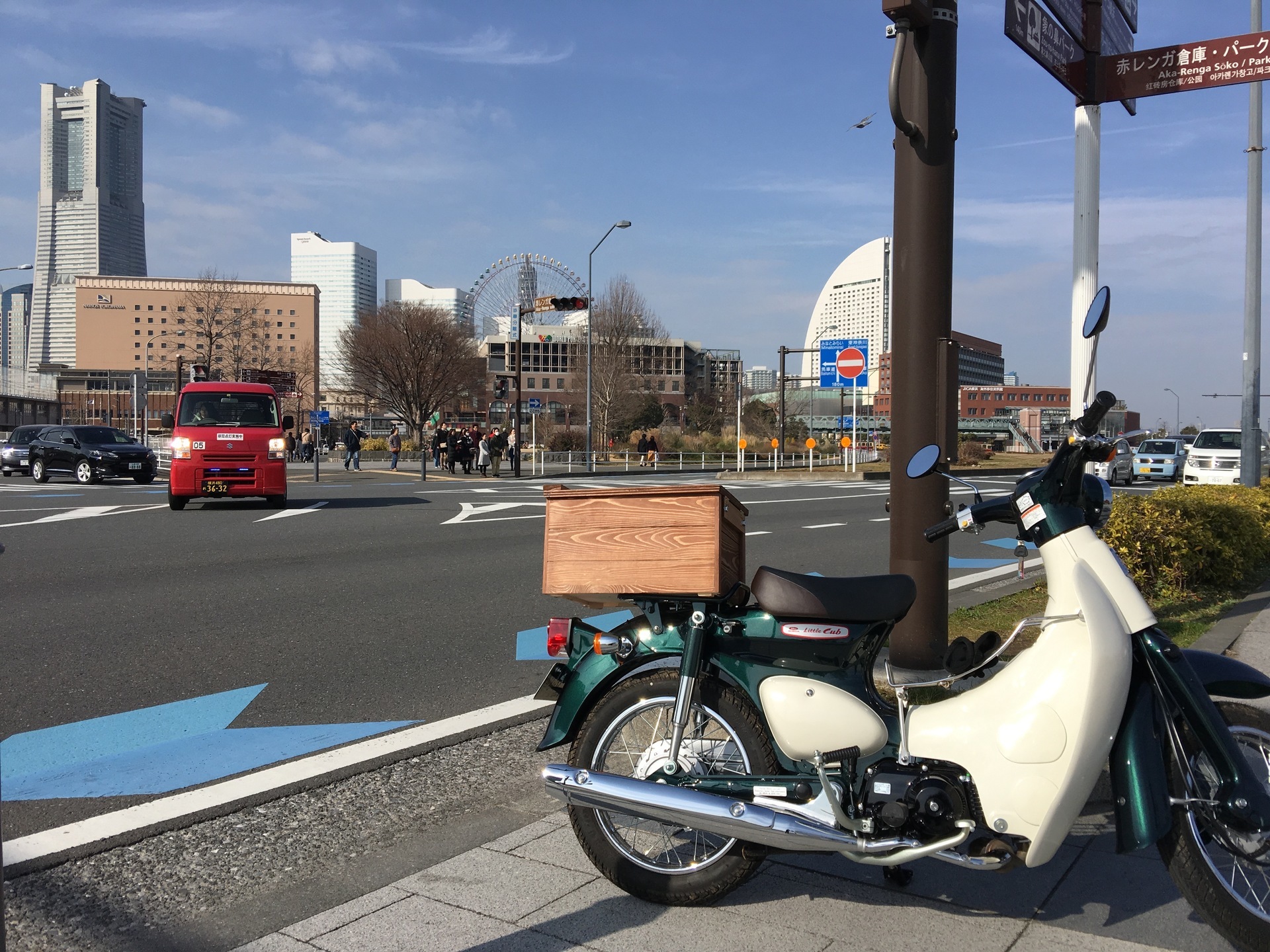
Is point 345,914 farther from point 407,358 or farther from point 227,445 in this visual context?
point 407,358

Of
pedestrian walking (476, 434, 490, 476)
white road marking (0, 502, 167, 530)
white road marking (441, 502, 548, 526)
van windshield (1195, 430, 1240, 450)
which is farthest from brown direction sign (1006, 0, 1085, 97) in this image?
pedestrian walking (476, 434, 490, 476)

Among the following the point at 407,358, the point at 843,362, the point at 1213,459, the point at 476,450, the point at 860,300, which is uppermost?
the point at 860,300

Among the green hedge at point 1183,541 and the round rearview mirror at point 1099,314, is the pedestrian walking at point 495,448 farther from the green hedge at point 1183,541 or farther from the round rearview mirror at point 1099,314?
the round rearview mirror at point 1099,314

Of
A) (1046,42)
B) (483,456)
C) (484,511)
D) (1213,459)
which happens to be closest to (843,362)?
(1213,459)

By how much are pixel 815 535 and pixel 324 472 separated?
86.7ft

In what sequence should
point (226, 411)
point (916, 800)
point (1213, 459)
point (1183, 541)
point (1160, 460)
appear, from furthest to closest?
point (1160, 460) → point (1213, 459) → point (226, 411) → point (1183, 541) → point (916, 800)

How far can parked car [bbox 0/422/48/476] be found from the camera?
108ft

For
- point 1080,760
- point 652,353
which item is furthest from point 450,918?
point 652,353

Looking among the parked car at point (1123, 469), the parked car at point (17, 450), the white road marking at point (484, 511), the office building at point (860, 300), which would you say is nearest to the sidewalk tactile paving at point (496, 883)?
the white road marking at point (484, 511)

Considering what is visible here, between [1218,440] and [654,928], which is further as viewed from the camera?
[1218,440]

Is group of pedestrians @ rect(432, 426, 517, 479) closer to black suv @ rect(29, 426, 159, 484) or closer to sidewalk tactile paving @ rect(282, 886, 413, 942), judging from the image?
black suv @ rect(29, 426, 159, 484)

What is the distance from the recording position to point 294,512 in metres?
16.9

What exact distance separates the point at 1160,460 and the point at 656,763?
119 ft

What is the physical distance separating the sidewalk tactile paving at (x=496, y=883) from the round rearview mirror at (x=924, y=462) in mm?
1668
